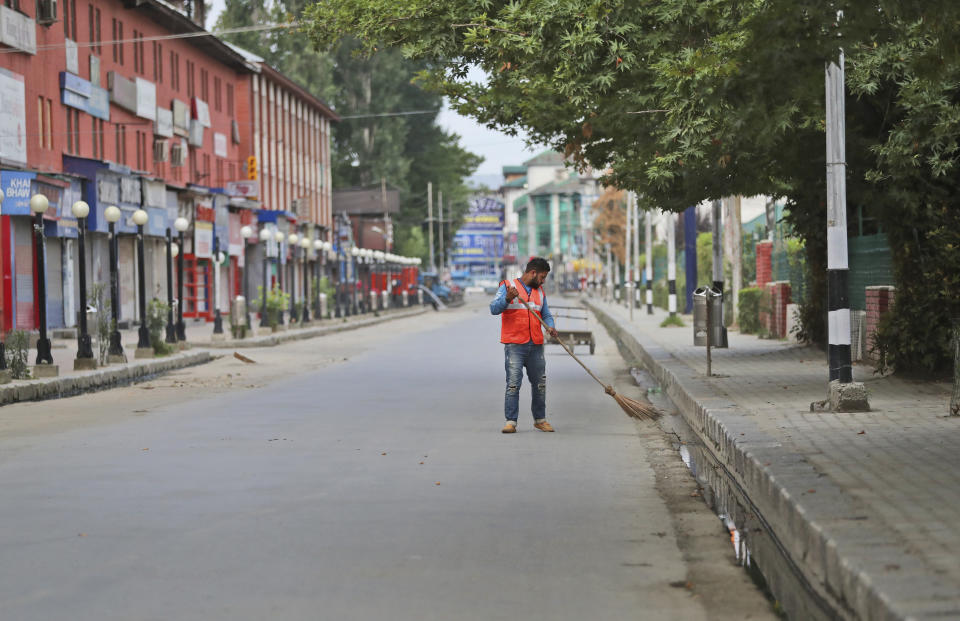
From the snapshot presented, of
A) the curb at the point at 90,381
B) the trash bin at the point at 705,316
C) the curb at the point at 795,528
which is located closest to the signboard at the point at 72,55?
the curb at the point at 90,381

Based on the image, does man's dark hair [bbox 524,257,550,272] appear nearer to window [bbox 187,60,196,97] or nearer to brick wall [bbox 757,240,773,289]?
brick wall [bbox 757,240,773,289]

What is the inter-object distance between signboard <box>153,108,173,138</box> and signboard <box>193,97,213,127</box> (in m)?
3.95

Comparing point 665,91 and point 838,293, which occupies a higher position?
point 665,91

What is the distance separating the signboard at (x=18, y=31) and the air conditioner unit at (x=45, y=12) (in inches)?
14.3

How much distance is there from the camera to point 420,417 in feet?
53.4

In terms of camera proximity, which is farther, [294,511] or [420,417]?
[420,417]

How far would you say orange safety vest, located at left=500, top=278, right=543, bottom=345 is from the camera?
14680 mm

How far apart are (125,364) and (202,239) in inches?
1286

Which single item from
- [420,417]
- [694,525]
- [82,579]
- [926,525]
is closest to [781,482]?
[694,525]

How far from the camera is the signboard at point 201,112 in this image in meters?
59.6

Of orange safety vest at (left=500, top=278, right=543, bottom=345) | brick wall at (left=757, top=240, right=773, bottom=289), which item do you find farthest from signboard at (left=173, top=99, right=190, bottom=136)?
orange safety vest at (left=500, top=278, right=543, bottom=345)

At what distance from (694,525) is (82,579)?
353 cm

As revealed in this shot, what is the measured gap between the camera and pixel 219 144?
210 ft

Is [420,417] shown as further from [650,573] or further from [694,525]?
[650,573]
